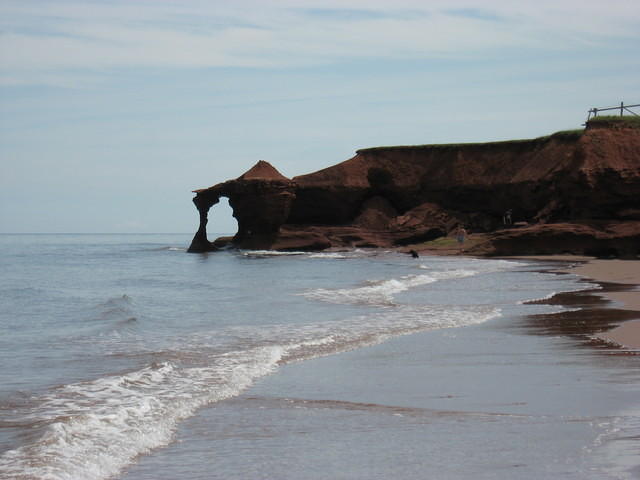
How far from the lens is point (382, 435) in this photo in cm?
667

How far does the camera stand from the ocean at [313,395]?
5.90m

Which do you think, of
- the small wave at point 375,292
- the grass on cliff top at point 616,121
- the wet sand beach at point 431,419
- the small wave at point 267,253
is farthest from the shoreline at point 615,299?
the small wave at point 267,253

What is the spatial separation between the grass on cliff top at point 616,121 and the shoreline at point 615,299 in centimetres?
1870

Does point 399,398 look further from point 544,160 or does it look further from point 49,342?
point 544,160

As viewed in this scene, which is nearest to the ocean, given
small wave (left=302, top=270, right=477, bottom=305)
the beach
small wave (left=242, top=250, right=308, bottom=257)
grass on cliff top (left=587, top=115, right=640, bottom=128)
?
the beach

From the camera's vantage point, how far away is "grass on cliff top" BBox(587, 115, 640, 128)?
165 feet

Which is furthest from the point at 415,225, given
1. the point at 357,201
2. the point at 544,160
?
the point at 544,160

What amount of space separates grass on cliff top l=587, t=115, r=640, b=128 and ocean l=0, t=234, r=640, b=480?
3667cm

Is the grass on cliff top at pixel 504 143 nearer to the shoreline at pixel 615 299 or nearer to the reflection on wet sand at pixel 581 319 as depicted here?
the shoreline at pixel 615 299

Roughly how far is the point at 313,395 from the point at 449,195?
56.5 metres

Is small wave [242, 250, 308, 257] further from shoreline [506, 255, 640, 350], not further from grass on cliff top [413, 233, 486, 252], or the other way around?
shoreline [506, 255, 640, 350]

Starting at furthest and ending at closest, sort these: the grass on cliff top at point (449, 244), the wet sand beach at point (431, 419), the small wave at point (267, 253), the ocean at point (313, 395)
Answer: the small wave at point (267, 253) → the grass on cliff top at point (449, 244) → the ocean at point (313, 395) → the wet sand beach at point (431, 419)

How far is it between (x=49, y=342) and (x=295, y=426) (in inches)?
305

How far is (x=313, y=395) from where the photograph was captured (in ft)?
28.2
